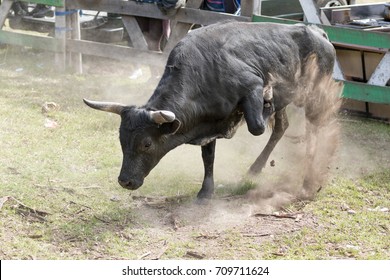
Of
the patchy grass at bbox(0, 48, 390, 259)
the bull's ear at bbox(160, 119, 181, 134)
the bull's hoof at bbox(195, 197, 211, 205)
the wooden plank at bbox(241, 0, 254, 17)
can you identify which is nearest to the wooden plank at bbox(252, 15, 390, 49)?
the wooden plank at bbox(241, 0, 254, 17)

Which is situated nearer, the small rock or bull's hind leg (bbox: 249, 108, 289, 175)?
bull's hind leg (bbox: 249, 108, 289, 175)

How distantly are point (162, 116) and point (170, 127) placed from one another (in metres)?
0.34

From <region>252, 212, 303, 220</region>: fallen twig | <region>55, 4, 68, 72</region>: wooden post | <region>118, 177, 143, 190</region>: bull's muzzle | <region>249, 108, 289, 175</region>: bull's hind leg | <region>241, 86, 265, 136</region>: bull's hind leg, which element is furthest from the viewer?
<region>55, 4, 68, 72</region>: wooden post

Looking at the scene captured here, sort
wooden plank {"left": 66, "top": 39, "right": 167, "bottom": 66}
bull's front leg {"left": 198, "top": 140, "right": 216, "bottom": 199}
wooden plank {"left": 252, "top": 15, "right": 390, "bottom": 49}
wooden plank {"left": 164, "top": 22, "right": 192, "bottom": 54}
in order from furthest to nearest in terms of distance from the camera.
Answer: wooden plank {"left": 66, "top": 39, "right": 167, "bottom": 66} → wooden plank {"left": 164, "top": 22, "right": 192, "bottom": 54} → wooden plank {"left": 252, "top": 15, "right": 390, "bottom": 49} → bull's front leg {"left": 198, "top": 140, "right": 216, "bottom": 199}

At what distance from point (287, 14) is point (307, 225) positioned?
21.9 feet

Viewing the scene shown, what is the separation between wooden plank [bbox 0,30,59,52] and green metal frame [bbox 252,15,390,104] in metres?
5.04

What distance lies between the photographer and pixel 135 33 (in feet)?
41.5

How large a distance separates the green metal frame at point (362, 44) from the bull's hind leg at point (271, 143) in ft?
6.92

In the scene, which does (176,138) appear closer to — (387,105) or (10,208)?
(10,208)

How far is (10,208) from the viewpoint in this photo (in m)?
7.33

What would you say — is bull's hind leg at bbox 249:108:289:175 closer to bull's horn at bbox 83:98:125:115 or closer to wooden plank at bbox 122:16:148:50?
bull's horn at bbox 83:98:125:115

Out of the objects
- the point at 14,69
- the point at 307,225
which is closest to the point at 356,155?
the point at 307,225

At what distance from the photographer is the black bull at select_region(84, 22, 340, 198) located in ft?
23.1

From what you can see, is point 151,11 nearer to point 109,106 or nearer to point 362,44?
point 362,44
